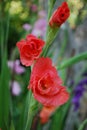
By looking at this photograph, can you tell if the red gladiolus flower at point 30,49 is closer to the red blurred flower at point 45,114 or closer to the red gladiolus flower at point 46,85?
the red gladiolus flower at point 46,85

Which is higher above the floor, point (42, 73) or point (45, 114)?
point (42, 73)

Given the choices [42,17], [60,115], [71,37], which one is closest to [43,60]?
[60,115]

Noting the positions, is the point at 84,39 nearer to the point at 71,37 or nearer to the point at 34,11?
the point at 71,37

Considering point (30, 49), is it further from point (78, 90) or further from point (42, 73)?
point (78, 90)

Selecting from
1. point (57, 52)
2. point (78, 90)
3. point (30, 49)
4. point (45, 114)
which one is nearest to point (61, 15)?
point (30, 49)

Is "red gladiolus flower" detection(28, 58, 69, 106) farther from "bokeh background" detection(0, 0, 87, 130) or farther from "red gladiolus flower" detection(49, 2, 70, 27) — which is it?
"bokeh background" detection(0, 0, 87, 130)

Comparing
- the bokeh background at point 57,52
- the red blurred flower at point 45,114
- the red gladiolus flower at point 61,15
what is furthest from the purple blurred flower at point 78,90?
the red gladiolus flower at point 61,15
